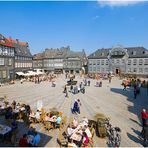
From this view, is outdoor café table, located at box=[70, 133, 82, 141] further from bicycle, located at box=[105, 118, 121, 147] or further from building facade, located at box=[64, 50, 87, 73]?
building facade, located at box=[64, 50, 87, 73]

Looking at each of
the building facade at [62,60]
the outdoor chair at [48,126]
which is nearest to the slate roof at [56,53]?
the building facade at [62,60]

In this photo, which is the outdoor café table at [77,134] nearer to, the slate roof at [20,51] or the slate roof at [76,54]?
the slate roof at [20,51]

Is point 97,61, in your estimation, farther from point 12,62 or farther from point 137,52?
point 12,62

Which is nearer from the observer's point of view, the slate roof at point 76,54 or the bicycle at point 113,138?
the bicycle at point 113,138

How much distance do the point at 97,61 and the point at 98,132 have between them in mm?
50815

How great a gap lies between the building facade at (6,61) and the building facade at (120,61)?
95.7 ft

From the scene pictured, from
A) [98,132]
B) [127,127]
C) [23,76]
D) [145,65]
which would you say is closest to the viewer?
[98,132]

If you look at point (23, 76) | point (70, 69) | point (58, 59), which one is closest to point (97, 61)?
point (70, 69)

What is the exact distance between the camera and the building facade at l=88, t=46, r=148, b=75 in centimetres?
5133

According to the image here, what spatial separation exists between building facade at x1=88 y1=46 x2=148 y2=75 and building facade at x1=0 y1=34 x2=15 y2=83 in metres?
29.2

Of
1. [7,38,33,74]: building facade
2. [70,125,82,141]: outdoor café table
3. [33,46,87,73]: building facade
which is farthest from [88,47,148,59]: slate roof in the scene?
[70,125,82,141]: outdoor café table

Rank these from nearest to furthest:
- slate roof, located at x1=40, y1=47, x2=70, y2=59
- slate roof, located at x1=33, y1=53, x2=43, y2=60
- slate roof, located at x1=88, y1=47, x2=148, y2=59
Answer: slate roof, located at x1=88, y1=47, x2=148, y2=59, slate roof, located at x1=40, y1=47, x2=70, y2=59, slate roof, located at x1=33, y1=53, x2=43, y2=60

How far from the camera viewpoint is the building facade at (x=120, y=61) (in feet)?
168

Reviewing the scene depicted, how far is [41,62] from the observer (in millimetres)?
73625
